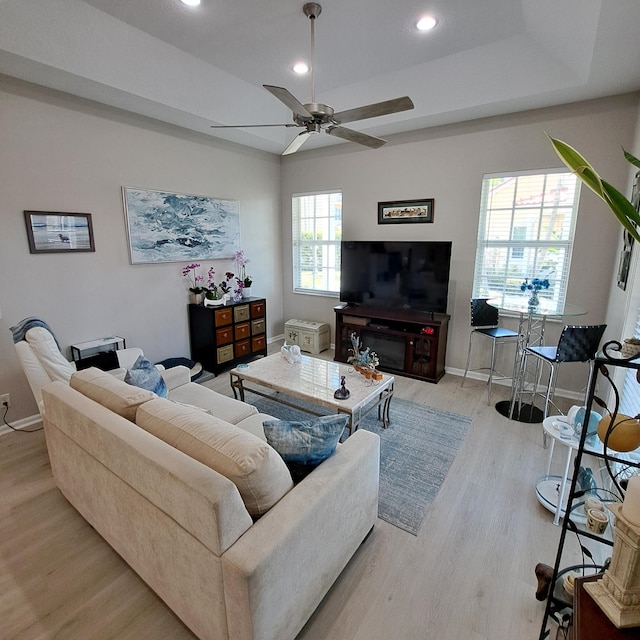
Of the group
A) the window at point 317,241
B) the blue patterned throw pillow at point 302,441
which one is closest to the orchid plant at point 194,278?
the window at point 317,241

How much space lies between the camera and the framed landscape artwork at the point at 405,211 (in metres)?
4.20

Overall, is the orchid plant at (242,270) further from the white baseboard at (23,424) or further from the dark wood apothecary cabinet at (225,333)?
the white baseboard at (23,424)

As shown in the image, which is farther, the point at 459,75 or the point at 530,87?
the point at 459,75

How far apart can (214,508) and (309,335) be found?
13.0 feet

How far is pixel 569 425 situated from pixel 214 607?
6.79 feet

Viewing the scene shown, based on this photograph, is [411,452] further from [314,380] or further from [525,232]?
[525,232]

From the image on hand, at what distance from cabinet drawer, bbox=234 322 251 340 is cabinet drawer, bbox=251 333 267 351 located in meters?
0.14

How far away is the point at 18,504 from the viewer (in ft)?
7.25

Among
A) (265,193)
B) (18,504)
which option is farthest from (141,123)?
(18,504)

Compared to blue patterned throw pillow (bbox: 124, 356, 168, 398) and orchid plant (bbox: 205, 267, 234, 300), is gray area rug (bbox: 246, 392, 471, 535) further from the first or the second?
orchid plant (bbox: 205, 267, 234, 300)

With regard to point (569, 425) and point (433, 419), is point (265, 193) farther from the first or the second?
point (569, 425)

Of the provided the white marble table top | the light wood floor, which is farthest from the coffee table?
the light wood floor

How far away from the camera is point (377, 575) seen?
5.81ft

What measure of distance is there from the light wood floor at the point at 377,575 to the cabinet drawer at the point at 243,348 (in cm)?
227
